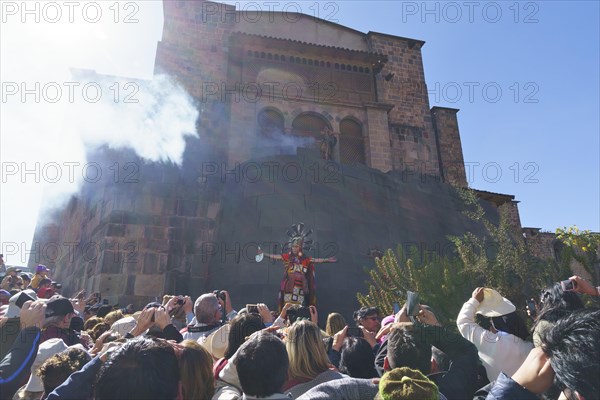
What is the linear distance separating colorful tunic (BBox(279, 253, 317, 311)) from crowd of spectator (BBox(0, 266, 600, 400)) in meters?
5.24

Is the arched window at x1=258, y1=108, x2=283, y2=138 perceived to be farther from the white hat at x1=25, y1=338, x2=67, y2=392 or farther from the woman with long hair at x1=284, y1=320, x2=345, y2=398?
the woman with long hair at x1=284, y1=320, x2=345, y2=398

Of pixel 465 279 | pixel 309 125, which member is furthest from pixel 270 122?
pixel 465 279

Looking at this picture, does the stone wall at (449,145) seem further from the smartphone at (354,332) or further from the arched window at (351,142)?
the smartphone at (354,332)

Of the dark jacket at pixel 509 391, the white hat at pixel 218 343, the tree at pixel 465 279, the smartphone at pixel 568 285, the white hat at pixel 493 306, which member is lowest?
the dark jacket at pixel 509 391

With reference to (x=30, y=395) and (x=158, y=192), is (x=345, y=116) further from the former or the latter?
(x=30, y=395)

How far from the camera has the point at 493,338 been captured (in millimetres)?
3033

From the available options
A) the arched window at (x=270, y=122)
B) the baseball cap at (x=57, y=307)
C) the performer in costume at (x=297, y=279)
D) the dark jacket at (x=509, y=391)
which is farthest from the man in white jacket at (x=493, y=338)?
the arched window at (x=270, y=122)

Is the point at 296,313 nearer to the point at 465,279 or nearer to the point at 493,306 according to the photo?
the point at 493,306

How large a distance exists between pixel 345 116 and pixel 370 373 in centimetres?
1886

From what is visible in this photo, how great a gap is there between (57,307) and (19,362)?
85 centimetres

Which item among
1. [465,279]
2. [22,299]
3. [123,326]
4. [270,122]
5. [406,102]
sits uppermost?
[406,102]

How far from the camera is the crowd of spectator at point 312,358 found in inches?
79.4

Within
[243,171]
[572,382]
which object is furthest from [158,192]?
[572,382]

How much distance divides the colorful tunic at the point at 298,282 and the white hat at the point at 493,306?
6305mm
